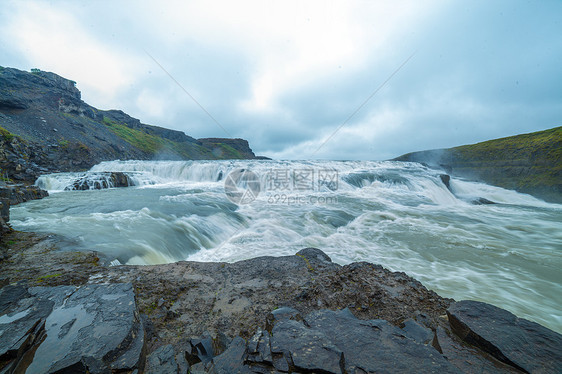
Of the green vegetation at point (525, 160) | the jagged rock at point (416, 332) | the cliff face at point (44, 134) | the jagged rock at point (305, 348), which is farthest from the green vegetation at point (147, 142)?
the green vegetation at point (525, 160)

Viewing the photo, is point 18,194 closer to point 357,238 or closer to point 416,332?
point 357,238

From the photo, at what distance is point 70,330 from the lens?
1.58 m

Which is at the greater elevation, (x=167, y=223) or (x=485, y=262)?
(x=167, y=223)

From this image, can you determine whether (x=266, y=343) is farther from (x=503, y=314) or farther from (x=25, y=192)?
(x=25, y=192)

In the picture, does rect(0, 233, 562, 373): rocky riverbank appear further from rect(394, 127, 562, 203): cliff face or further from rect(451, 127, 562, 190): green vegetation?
rect(451, 127, 562, 190): green vegetation

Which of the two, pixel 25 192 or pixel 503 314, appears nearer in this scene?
pixel 503 314

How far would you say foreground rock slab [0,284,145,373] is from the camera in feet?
4.26

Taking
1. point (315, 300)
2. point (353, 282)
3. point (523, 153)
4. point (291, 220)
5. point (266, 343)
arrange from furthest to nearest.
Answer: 1. point (523, 153)
2. point (291, 220)
3. point (353, 282)
4. point (315, 300)
5. point (266, 343)

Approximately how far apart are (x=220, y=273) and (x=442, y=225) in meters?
9.07

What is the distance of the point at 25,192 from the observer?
9156 mm

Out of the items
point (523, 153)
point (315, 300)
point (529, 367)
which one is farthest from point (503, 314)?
point (523, 153)

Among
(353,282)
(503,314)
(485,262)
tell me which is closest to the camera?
(503,314)

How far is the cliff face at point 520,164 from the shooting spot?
62.4 feet

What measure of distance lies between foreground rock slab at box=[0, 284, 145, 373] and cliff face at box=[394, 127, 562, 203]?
93.6 ft
